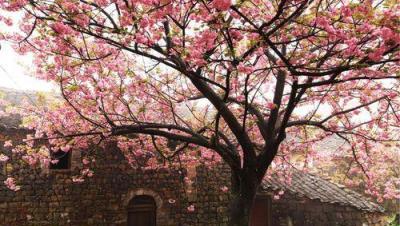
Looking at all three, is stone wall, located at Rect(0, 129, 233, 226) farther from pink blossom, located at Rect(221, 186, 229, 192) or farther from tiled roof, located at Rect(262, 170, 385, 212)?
tiled roof, located at Rect(262, 170, 385, 212)

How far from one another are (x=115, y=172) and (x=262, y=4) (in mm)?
7857

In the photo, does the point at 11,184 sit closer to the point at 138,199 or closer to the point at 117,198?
the point at 117,198

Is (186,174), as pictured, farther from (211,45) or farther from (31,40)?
(211,45)

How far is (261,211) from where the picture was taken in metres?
14.2

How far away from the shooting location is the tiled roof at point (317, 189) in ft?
Result: 46.2

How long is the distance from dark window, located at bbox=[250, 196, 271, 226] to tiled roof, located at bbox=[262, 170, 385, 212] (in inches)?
26.2

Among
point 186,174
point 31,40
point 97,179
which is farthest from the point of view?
point 186,174

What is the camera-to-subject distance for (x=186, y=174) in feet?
42.7

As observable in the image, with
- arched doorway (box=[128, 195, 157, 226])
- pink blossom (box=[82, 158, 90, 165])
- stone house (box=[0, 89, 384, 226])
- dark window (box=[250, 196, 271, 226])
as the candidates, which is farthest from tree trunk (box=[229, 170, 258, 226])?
dark window (box=[250, 196, 271, 226])

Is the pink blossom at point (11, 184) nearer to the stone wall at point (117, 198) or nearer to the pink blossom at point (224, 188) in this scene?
the stone wall at point (117, 198)

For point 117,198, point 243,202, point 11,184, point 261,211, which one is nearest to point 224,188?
point 261,211

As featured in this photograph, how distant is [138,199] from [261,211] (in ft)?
14.0

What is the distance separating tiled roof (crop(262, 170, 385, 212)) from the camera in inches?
554

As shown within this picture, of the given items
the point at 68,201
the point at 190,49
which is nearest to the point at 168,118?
the point at 68,201
